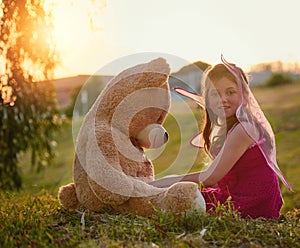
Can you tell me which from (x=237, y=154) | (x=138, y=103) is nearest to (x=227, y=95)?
(x=237, y=154)

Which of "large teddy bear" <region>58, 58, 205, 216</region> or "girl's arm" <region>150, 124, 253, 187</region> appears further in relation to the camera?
"girl's arm" <region>150, 124, 253, 187</region>

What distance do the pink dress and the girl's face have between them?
0.91 feet

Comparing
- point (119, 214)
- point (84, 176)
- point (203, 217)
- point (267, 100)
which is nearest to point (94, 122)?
point (84, 176)

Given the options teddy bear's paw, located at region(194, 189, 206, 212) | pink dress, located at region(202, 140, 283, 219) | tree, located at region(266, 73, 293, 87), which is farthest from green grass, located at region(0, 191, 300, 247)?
tree, located at region(266, 73, 293, 87)

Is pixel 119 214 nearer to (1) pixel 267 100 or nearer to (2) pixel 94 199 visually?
(2) pixel 94 199

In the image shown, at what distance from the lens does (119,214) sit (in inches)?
114

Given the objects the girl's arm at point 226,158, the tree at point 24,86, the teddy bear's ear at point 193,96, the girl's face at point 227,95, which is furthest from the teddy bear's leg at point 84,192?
the tree at point 24,86

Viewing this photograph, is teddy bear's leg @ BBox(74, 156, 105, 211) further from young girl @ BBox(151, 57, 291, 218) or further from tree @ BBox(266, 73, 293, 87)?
tree @ BBox(266, 73, 293, 87)

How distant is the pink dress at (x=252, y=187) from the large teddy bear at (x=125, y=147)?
0.51 m

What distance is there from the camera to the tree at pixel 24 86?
157 inches

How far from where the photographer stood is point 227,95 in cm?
344

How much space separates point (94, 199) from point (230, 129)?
3.06 feet

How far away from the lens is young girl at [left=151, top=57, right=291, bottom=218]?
3.21m

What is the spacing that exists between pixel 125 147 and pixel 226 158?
2.05 feet
